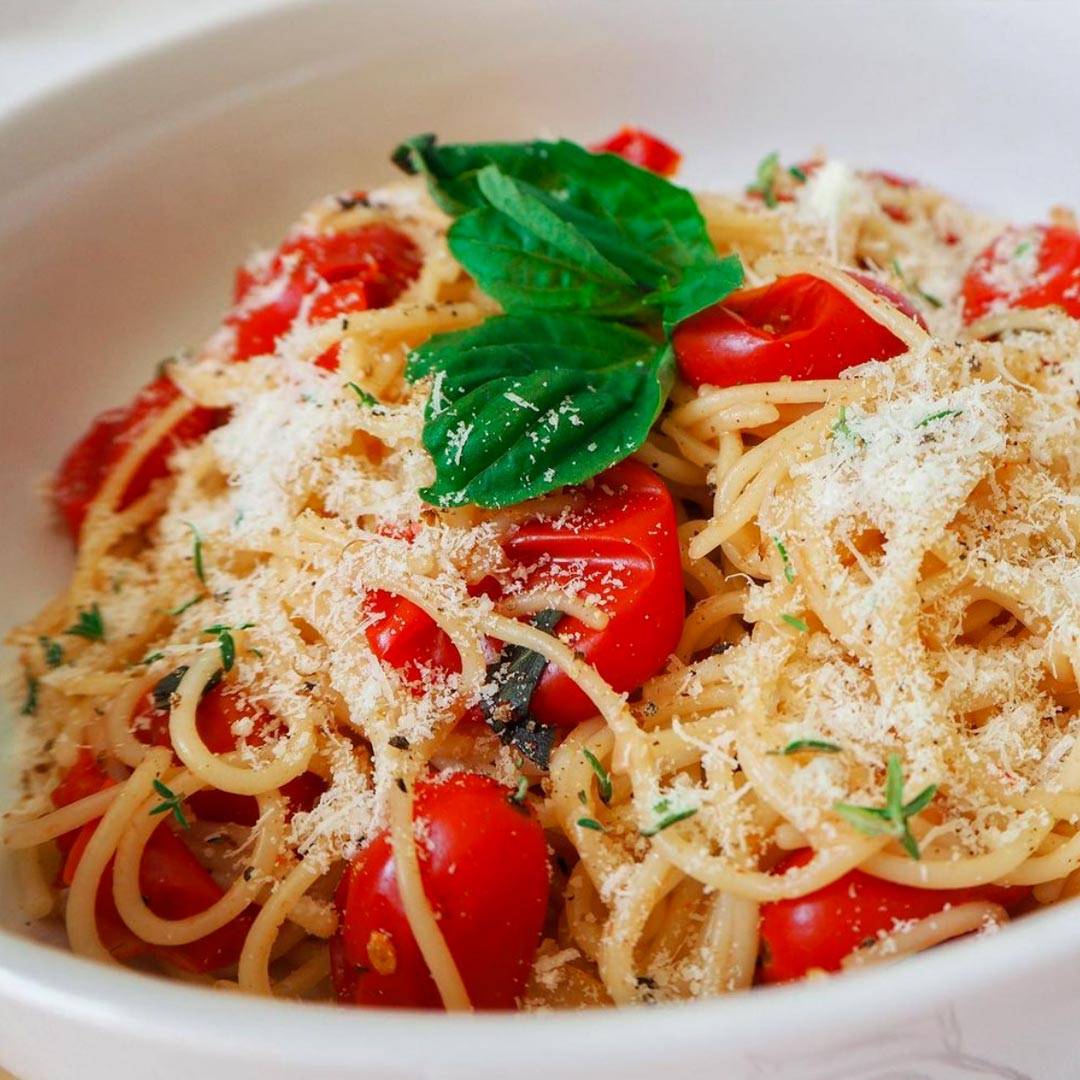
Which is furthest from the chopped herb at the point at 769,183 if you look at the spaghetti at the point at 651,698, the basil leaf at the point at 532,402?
the basil leaf at the point at 532,402

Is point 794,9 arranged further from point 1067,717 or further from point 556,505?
point 1067,717

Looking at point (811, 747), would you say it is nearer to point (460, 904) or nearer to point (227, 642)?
point (460, 904)

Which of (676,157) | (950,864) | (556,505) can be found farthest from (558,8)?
(950,864)

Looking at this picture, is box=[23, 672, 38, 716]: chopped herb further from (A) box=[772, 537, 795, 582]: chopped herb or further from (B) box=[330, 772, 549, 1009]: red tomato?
A: (A) box=[772, 537, 795, 582]: chopped herb

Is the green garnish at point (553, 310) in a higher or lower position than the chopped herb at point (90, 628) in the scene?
higher

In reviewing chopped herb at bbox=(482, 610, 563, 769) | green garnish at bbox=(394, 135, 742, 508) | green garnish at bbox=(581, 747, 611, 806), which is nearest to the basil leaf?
green garnish at bbox=(394, 135, 742, 508)

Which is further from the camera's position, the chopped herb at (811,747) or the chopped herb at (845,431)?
the chopped herb at (845,431)

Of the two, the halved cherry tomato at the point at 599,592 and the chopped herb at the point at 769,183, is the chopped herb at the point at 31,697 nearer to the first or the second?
the halved cherry tomato at the point at 599,592
